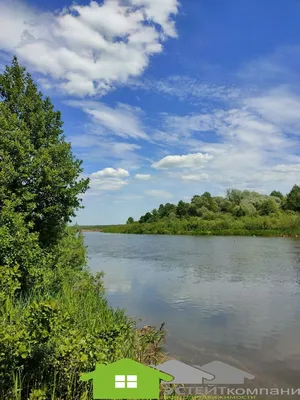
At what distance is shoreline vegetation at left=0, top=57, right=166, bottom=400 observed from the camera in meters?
4.41

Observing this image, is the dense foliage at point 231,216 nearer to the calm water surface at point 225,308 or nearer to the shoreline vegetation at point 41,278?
the calm water surface at point 225,308

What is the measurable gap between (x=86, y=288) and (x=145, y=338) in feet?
14.3

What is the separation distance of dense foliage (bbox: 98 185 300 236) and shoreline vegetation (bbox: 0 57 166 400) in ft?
188

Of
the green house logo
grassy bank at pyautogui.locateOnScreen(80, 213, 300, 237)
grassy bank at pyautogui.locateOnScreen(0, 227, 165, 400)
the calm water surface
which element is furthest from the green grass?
grassy bank at pyautogui.locateOnScreen(80, 213, 300, 237)

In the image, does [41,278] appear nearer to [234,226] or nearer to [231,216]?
[234,226]

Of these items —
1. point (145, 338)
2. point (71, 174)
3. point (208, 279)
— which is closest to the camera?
point (145, 338)

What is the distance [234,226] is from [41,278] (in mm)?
66594

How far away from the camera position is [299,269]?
2480 centimetres

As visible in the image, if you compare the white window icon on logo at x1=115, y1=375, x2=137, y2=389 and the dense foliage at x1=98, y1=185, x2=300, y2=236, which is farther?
the dense foliage at x1=98, y1=185, x2=300, y2=236

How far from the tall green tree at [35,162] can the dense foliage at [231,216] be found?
57.1m

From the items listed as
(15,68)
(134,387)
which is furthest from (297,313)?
(15,68)

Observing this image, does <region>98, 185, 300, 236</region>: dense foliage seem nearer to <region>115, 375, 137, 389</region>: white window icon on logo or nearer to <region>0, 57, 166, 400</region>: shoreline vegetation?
<region>0, 57, 166, 400</region>: shoreline vegetation

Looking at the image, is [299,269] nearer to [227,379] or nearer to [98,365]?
[227,379]

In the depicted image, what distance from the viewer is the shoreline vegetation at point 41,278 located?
4406mm
